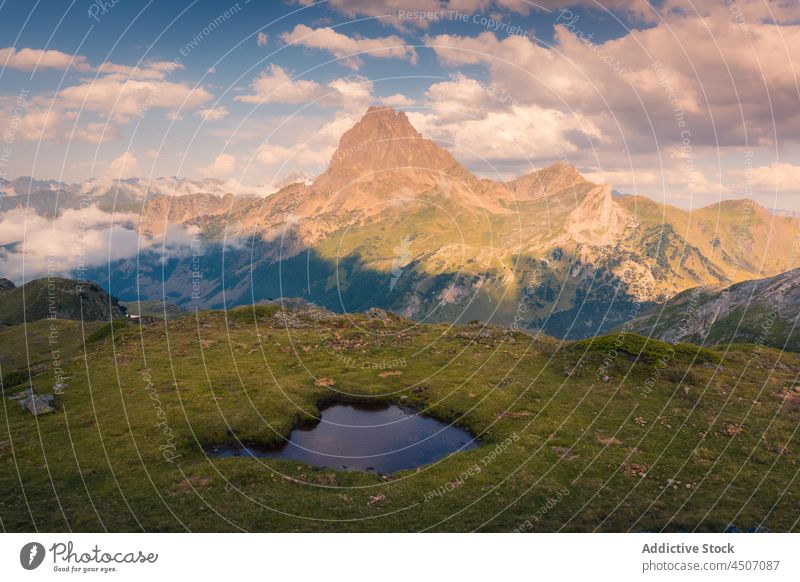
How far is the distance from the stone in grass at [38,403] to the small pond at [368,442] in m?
19.5

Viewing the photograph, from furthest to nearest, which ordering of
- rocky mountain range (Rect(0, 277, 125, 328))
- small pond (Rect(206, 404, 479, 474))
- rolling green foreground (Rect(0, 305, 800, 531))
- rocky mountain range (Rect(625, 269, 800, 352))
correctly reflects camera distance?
rocky mountain range (Rect(0, 277, 125, 328)), rocky mountain range (Rect(625, 269, 800, 352)), small pond (Rect(206, 404, 479, 474)), rolling green foreground (Rect(0, 305, 800, 531))

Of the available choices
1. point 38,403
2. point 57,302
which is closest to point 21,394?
point 38,403

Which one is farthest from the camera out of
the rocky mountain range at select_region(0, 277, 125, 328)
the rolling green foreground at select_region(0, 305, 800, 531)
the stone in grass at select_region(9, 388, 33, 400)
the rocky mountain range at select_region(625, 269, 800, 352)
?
the rocky mountain range at select_region(0, 277, 125, 328)

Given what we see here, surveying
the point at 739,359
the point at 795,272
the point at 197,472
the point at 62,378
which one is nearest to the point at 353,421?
the point at 197,472

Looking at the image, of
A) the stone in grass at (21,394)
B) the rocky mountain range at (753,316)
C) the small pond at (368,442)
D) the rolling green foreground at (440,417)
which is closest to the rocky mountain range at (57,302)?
the rolling green foreground at (440,417)

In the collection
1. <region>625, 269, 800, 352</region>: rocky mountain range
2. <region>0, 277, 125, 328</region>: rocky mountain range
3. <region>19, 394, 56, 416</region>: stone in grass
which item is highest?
<region>0, 277, 125, 328</region>: rocky mountain range

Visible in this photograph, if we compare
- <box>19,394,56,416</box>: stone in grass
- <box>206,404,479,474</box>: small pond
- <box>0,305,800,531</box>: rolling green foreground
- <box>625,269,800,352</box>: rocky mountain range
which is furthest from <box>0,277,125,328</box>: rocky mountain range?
<box>625,269,800,352</box>: rocky mountain range

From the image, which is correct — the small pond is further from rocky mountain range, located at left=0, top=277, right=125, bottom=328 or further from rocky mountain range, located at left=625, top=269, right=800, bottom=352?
rocky mountain range, located at left=0, top=277, right=125, bottom=328

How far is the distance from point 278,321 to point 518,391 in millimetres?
46133

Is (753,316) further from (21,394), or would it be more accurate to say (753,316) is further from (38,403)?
(21,394)

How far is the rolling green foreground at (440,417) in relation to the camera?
1162 inches

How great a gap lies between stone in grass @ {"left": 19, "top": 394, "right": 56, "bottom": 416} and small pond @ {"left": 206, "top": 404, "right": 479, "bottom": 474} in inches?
766

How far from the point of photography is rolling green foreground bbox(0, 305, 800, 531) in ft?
96.8

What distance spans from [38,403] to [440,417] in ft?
137
